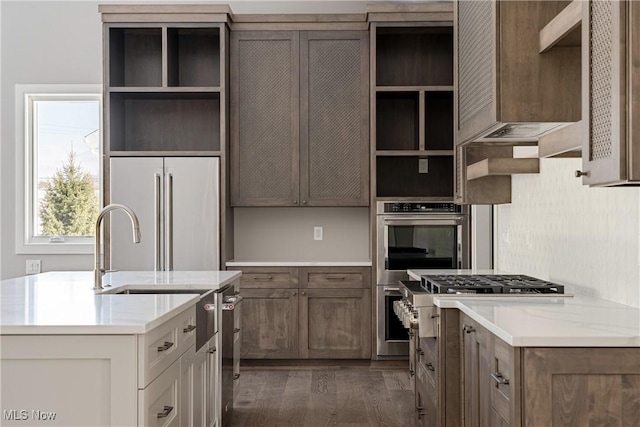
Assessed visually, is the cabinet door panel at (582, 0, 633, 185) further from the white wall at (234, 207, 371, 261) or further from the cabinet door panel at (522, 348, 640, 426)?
the white wall at (234, 207, 371, 261)

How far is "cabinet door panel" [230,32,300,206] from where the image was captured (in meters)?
5.31

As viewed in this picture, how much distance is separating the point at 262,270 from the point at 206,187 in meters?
0.80

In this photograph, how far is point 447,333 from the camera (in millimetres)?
2912

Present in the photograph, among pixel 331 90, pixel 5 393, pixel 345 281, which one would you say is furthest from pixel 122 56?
pixel 5 393

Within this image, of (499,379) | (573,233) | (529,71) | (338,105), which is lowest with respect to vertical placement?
(499,379)

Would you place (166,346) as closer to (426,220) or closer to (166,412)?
(166,412)

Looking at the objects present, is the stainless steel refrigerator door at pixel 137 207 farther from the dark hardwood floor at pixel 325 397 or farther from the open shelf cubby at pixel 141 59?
the dark hardwood floor at pixel 325 397

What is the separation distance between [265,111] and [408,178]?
1.38 metres

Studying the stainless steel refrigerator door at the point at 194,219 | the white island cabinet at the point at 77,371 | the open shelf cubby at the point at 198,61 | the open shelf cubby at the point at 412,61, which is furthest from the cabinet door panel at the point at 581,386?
the open shelf cubby at the point at 198,61

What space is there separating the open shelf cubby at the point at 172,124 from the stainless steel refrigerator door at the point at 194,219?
0.56 m

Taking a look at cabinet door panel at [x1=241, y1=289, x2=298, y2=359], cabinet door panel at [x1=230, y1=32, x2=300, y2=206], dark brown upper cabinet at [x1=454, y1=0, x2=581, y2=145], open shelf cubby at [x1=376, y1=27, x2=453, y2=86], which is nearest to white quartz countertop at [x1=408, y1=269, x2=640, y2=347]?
dark brown upper cabinet at [x1=454, y1=0, x2=581, y2=145]

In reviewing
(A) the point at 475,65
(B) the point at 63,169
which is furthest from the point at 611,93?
(B) the point at 63,169

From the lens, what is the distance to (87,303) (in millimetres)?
2424

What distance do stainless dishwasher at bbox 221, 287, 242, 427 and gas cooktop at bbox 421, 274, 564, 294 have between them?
105cm
